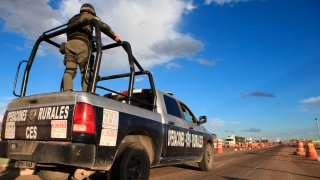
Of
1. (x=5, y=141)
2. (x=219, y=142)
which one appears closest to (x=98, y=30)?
(x=5, y=141)

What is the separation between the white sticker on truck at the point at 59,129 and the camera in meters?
4.03

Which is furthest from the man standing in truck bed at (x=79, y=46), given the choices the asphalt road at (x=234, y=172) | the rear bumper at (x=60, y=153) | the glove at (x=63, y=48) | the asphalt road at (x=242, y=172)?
the asphalt road at (x=242, y=172)

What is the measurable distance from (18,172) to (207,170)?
16.9 feet

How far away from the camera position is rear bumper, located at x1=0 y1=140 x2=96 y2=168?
12.7 ft

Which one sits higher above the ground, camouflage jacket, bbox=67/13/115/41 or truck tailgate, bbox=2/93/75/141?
camouflage jacket, bbox=67/13/115/41

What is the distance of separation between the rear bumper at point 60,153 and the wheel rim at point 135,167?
862 millimetres

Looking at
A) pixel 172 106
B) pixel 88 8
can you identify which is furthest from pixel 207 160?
pixel 88 8

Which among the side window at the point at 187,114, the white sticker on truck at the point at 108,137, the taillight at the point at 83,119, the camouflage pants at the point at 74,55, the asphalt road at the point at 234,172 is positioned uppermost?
the camouflage pants at the point at 74,55

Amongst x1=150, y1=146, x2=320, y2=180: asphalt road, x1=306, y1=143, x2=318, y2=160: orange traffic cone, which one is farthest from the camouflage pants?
x1=306, y1=143, x2=318, y2=160: orange traffic cone

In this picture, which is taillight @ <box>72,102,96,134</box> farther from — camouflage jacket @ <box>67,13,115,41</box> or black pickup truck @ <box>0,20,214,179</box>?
camouflage jacket @ <box>67,13,115,41</box>

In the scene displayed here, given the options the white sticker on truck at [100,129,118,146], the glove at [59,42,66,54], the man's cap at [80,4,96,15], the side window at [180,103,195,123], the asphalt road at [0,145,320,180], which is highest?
the man's cap at [80,4,96,15]

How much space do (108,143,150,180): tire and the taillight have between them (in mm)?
798

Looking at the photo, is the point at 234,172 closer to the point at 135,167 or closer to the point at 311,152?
the point at 135,167

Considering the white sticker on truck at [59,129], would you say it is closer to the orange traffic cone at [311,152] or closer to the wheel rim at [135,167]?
the wheel rim at [135,167]
